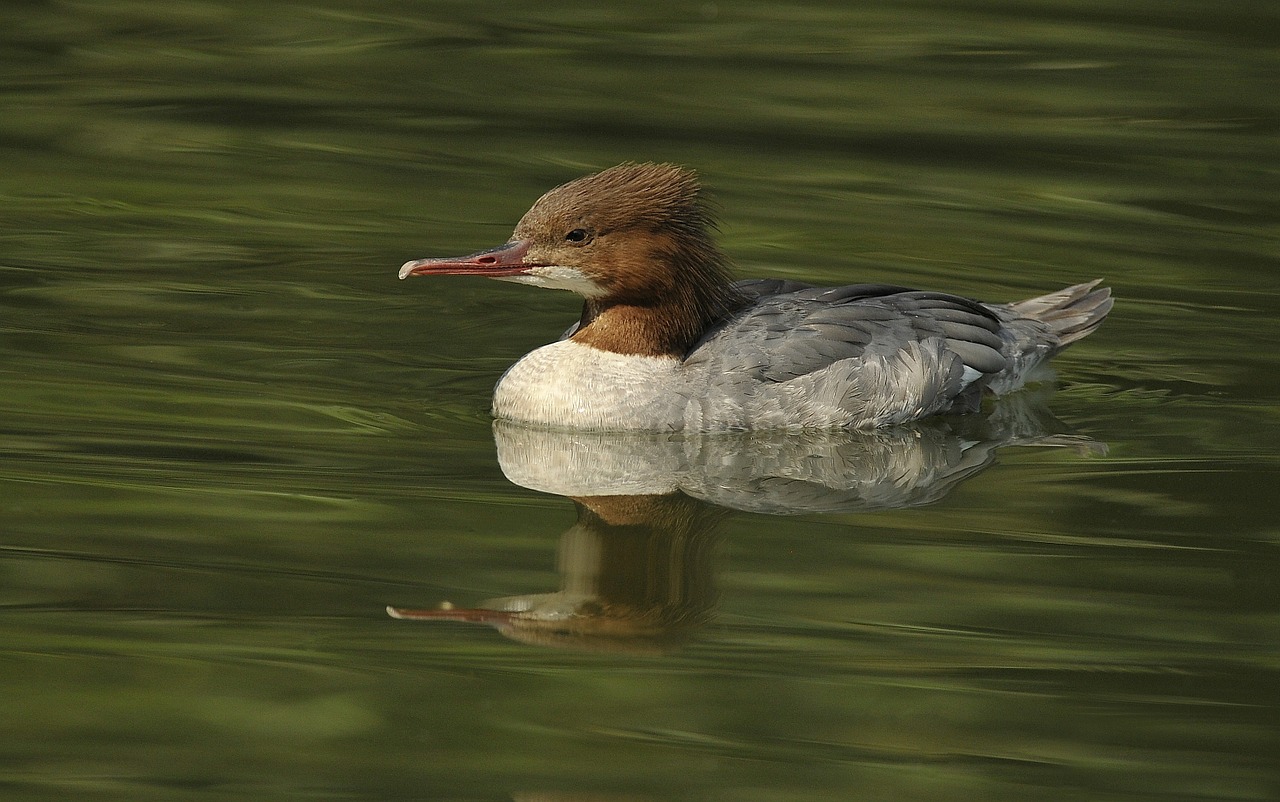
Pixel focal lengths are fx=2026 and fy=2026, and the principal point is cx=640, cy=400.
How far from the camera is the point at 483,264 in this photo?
817cm

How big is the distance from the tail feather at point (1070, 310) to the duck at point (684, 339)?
0.64 m

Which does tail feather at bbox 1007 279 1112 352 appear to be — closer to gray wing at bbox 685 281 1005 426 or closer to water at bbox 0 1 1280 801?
water at bbox 0 1 1280 801

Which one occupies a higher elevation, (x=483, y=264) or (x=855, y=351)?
(x=483, y=264)

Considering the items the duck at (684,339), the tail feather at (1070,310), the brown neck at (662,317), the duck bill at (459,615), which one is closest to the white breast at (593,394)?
the duck at (684,339)

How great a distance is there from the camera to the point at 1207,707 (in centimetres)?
567

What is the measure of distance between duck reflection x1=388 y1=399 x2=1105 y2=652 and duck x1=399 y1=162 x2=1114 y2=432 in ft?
0.33

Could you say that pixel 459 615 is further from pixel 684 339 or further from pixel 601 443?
pixel 684 339

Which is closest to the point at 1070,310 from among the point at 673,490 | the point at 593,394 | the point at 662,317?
the point at 662,317

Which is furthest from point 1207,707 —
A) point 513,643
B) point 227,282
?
point 227,282

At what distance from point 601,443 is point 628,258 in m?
0.80

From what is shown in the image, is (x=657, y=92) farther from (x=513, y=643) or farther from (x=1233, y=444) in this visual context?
(x=513, y=643)

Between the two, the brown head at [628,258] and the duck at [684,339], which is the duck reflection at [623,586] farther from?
the brown head at [628,258]

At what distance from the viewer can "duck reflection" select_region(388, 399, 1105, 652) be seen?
20.4 feet

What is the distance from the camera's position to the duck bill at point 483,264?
26.3 ft
